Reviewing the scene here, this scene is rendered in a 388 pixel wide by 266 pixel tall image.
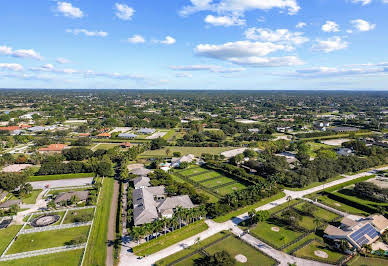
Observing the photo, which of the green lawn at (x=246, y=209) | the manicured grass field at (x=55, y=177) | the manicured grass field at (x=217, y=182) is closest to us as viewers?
the green lawn at (x=246, y=209)

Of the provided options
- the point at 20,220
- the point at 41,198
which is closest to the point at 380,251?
the point at 20,220

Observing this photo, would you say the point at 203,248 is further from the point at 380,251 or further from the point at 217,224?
the point at 380,251

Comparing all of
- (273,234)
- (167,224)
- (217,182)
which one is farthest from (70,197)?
(273,234)

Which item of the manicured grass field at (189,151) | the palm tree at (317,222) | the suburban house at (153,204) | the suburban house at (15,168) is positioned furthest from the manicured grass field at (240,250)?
the suburban house at (15,168)

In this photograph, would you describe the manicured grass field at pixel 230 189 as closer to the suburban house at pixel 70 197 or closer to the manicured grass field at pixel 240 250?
the manicured grass field at pixel 240 250

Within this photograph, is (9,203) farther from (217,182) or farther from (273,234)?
(273,234)

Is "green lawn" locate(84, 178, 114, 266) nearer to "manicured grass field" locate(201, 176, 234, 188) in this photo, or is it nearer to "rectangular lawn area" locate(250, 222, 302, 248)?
"manicured grass field" locate(201, 176, 234, 188)

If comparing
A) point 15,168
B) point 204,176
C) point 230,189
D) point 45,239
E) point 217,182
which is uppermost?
point 15,168
